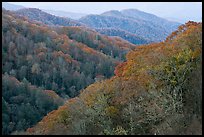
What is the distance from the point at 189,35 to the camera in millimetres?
35375

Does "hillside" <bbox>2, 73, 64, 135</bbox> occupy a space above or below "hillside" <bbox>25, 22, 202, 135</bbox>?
below

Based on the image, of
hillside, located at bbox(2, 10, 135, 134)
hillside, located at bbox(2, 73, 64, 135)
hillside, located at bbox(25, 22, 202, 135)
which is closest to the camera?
hillside, located at bbox(25, 22, 202, 135)

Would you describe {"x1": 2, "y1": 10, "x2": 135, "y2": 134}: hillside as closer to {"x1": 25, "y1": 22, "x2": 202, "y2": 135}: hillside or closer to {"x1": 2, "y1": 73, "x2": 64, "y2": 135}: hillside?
{"x1": 2, "y1": 73, "x2": 64, "y2": 135}: hillside

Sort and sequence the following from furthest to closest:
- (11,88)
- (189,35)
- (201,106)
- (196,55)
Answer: (11,88) < (189,35) < (196,55) < (201,106)

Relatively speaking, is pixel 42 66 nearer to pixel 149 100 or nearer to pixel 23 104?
pixel 23 104

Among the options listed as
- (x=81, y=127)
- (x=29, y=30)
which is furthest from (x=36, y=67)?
(x=81, y=127)

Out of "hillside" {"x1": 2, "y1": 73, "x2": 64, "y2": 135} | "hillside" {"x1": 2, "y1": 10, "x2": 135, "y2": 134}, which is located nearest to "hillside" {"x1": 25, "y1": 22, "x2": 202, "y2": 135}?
"hillside" {"x1": 2, "y1": 73, "x2": 64, "y2": 135}

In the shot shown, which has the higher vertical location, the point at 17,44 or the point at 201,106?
the point at 201,106

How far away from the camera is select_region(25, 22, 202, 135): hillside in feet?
88.1

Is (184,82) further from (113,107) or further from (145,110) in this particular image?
(113,107)

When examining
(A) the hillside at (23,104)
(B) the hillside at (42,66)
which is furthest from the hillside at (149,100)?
(B) the hillside at (42,66)

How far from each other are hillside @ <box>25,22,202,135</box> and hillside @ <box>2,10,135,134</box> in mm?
49145

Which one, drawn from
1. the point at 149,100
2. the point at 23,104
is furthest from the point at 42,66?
the point at 149,100

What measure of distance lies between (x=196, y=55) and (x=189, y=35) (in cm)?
383
